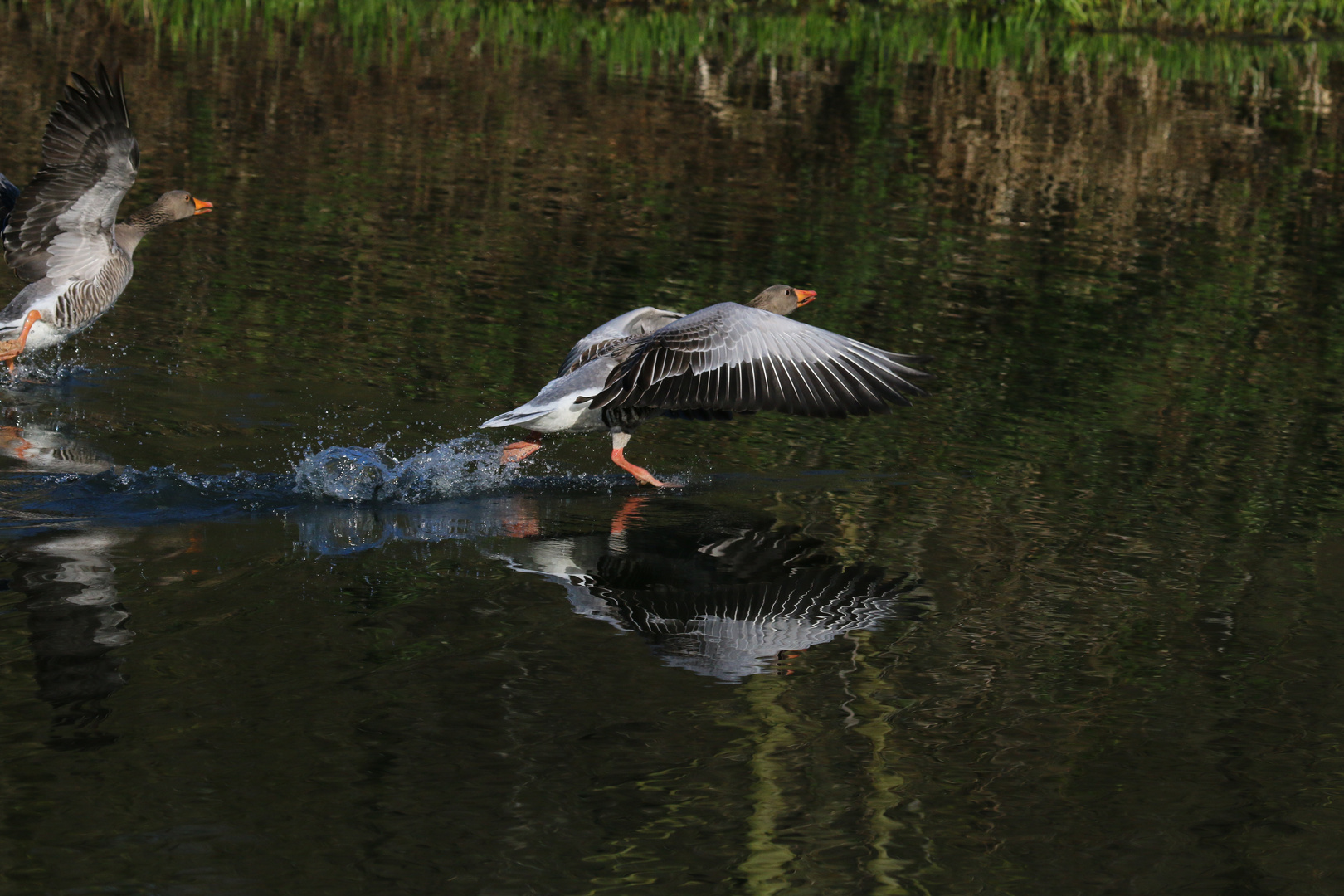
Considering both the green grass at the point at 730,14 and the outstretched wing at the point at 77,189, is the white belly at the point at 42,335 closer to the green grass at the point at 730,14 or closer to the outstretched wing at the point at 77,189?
the outstretched wing at the point at 77,189

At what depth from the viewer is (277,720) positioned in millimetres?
5051

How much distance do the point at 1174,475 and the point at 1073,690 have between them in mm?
3181

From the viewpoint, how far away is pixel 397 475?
7.63m

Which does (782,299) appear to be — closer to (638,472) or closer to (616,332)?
(616,332)

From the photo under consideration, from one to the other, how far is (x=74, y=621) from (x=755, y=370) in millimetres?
3134

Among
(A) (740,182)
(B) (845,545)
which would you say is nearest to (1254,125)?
(A) (740,182)

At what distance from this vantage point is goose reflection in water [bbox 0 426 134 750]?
500 cm

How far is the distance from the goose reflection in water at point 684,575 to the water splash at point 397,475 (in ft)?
0.53

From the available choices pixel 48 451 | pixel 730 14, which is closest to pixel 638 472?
pixel 48 451

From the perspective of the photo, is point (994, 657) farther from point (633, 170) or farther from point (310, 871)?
point (633, 170)

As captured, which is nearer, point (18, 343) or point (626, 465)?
point (626, 465)

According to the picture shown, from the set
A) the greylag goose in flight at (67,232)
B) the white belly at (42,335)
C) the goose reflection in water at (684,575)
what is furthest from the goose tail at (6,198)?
the goose reflection in water at (684,575)

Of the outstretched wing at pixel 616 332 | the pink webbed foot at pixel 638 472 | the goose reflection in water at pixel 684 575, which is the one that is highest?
the outstretched wing at pixel 616 332

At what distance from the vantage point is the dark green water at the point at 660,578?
4.59 metres
